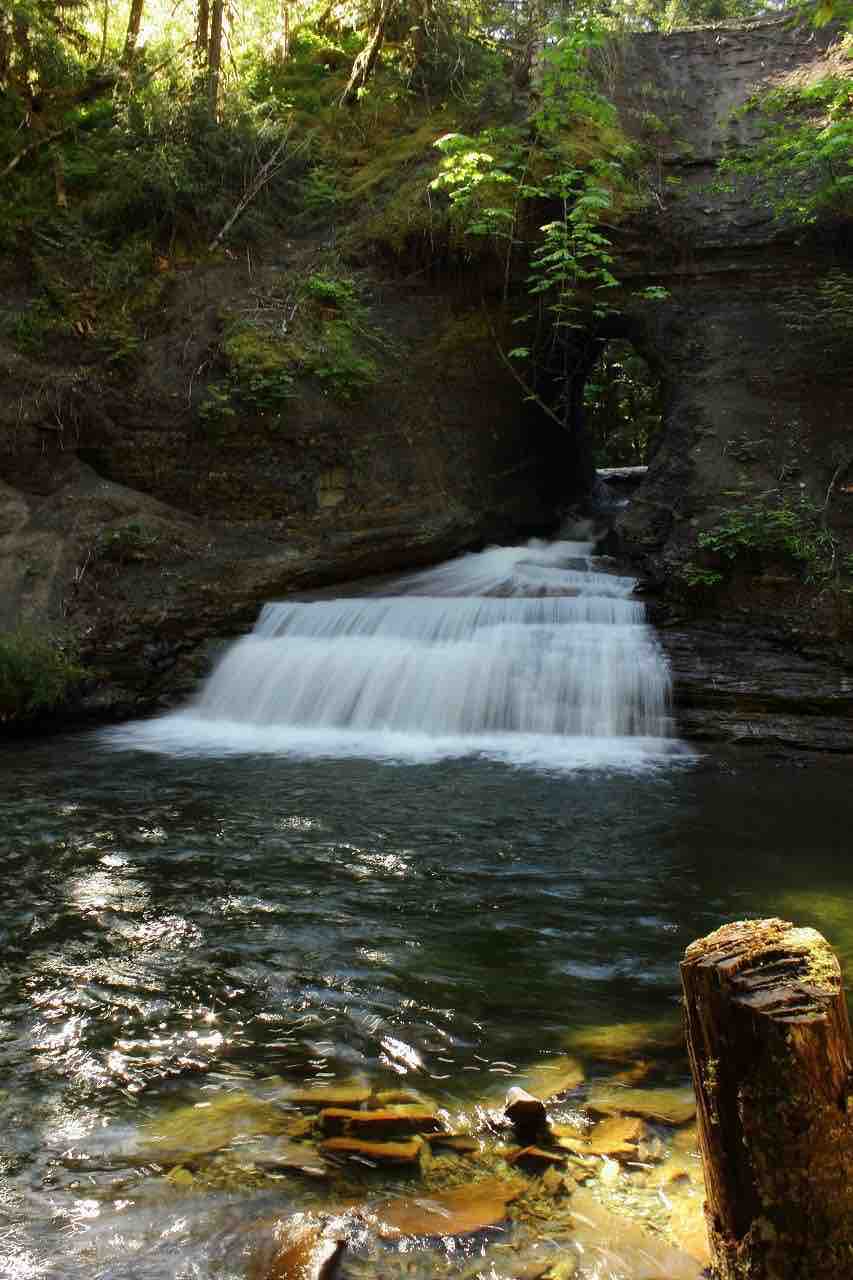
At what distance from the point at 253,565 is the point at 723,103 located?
10.2m

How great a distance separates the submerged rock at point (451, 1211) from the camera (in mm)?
2324

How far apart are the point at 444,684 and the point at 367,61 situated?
1118 centimetres

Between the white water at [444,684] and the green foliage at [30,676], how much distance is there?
0.80 metres

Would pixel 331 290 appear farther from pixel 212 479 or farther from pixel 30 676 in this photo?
pixel 30 676

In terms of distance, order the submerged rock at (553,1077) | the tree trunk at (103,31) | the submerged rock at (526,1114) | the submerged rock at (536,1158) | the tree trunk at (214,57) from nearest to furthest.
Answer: the submerged rock at (536,1158), the submerged rock at (526,1114), the submerged rock at (553,1077), the tree trunk at (214,57), the tree trunk at (103,31)

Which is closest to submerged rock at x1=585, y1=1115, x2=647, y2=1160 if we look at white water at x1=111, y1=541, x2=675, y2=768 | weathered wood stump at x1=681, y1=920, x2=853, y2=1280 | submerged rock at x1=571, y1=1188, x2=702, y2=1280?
submerged rock at x1=571, y1=1188, x2=702, y2=1280

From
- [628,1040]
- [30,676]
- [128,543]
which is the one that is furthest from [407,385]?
[628,1040]

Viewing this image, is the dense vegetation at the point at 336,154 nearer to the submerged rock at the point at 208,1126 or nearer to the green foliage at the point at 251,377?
the green foliage at the point at 251,377

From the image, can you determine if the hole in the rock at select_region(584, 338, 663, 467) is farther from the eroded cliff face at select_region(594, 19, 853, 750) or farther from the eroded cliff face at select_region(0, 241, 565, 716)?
the eroded cliff face at select_region(0, 241, 565, 716)

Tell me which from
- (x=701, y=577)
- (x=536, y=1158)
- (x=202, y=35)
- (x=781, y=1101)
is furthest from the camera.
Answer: (x=202, y=35)

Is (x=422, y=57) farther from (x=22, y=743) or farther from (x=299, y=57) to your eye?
(x=22, y=743)

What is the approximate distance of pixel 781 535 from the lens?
991 centimetres

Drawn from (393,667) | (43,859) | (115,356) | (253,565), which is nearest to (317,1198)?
(43,859)

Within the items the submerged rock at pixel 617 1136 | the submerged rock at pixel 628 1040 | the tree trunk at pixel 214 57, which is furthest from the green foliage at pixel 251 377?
the submerged rock at pixel 617 1136
